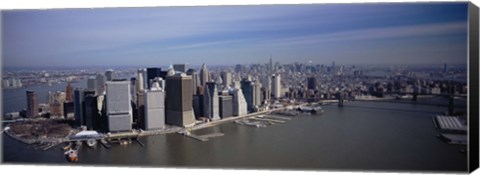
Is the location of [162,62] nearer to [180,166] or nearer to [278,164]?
[180,166]

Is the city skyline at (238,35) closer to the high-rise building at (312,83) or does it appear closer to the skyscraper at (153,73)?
the skyscraper at (153,73)

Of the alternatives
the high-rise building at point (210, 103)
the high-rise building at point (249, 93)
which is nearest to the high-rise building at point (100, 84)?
the high-rise building at point (210, 103)

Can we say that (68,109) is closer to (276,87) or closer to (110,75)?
(110,75)

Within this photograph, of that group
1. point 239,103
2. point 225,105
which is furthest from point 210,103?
point 239,103

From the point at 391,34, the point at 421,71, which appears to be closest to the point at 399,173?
the point at 421,71

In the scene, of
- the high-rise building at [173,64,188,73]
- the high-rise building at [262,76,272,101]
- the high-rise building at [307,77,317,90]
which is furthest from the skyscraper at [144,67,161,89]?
the high-rise building at [307,77,317,90]

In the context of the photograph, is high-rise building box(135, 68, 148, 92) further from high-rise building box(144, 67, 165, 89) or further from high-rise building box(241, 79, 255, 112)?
high-rise building box(241, 79, 255, 112)

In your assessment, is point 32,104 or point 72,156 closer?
point 72,156

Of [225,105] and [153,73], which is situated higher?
[153,73]
